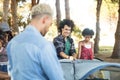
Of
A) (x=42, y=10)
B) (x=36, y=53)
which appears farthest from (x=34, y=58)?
(x=42, y=10)

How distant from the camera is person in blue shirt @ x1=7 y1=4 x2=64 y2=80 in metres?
3.50

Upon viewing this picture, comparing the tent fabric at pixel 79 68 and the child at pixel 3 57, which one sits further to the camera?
the child at pixel 3 57

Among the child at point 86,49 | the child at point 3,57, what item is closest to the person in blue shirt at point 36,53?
the child at point 3,57

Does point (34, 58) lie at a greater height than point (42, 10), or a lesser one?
lesser

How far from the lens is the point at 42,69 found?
11.6 ft

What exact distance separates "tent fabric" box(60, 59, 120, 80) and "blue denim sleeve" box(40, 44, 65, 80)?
2.03 m

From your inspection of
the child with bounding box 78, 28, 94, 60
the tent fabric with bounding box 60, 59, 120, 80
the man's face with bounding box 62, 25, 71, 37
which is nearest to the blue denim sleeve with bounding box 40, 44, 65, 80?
the tent fabric with bounding box 60, 59, 120, 80

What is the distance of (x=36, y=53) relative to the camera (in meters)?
3.51

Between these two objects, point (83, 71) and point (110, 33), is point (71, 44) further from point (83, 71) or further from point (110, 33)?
point (110, 33)

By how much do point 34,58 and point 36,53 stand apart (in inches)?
2.0

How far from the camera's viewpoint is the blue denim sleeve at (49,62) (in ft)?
11.4

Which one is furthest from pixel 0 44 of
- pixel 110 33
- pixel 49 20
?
pixel 110 33

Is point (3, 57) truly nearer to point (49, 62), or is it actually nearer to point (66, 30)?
point (66, 30)

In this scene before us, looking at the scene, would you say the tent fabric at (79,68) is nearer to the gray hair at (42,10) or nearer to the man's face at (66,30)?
the man's face at (66,30)
